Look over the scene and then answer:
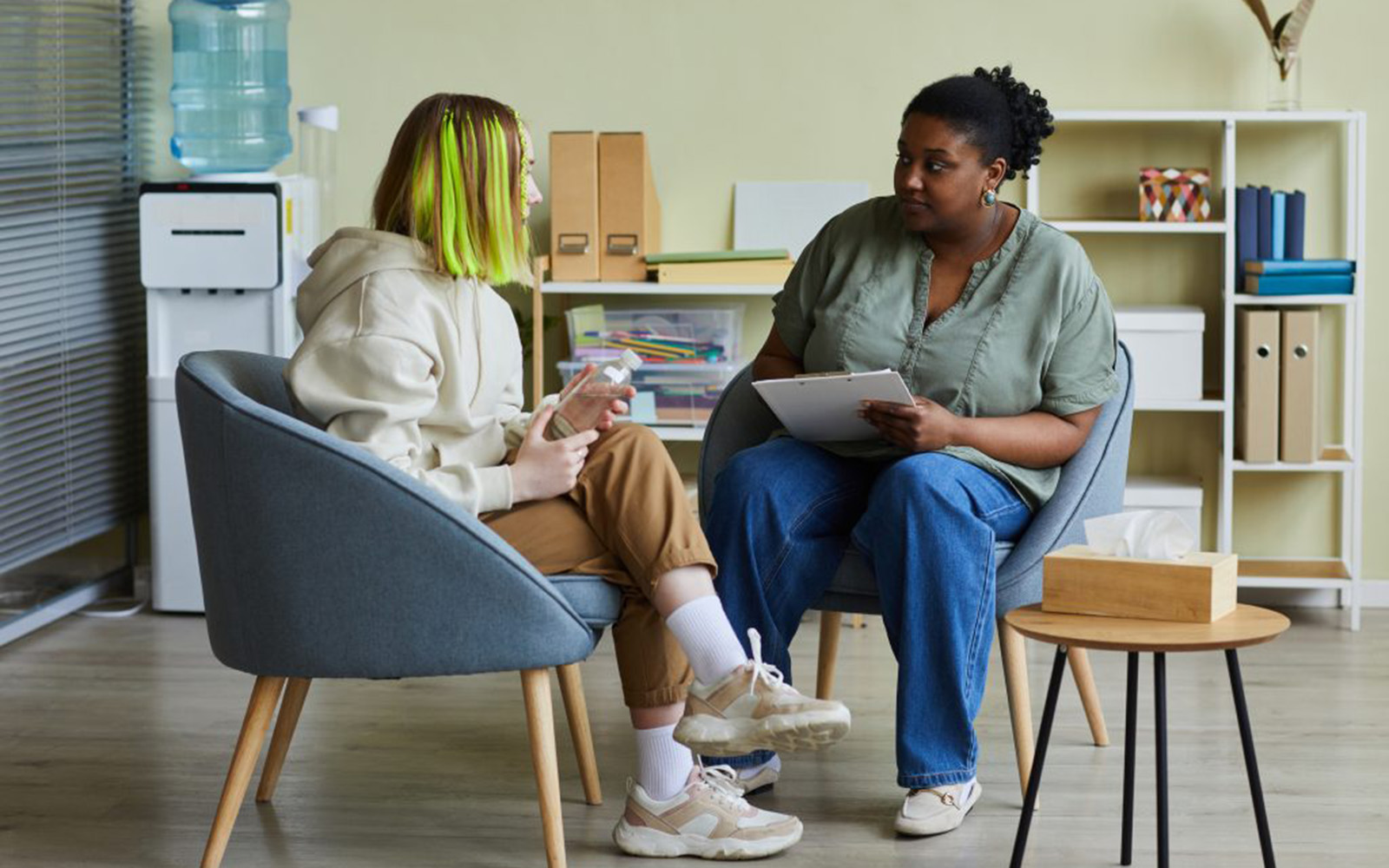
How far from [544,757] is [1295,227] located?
2456 mm

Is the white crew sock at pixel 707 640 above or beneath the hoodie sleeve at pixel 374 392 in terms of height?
beneath

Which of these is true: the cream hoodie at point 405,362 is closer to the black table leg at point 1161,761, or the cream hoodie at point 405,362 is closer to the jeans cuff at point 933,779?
the jeans cuff at point 933,779

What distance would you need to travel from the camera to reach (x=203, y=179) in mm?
3883

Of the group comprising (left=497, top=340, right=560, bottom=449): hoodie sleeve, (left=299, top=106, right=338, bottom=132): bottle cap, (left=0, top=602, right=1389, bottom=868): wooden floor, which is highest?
(left=299, top=106, right=338, bottom=132): bottle cap

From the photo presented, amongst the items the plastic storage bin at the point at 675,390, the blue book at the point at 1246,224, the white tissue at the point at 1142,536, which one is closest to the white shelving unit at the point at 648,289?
the plastic storage bin at the point at 675,390

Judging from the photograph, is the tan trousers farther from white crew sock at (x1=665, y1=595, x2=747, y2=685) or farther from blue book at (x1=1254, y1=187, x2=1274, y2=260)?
blue book at (x1=1254, y1=187, x2=1274, y2=260)

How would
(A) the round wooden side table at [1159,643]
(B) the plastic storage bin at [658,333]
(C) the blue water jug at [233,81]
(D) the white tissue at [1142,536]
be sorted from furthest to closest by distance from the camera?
(C) the blue water jug at [233,81], (B) the plastic storage bin at [658,333], (D) the white tissue at [1142,536], (A) the round wooden side table at [1159,643]

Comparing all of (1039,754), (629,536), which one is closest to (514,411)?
(629,536)

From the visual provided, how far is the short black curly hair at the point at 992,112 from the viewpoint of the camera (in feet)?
8.98

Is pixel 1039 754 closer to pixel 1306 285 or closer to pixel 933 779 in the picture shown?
pixel 933 779

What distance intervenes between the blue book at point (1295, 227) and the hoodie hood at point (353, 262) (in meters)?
2.35

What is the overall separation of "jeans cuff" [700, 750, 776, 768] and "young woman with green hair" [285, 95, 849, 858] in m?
0.23

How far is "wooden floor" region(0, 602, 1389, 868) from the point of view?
252cm

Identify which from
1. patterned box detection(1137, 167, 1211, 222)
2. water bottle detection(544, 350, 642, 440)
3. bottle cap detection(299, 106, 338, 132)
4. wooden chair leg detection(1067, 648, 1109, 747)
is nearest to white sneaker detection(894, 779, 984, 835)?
wooden chair leg detection(1067, 648, 1109, 747)
